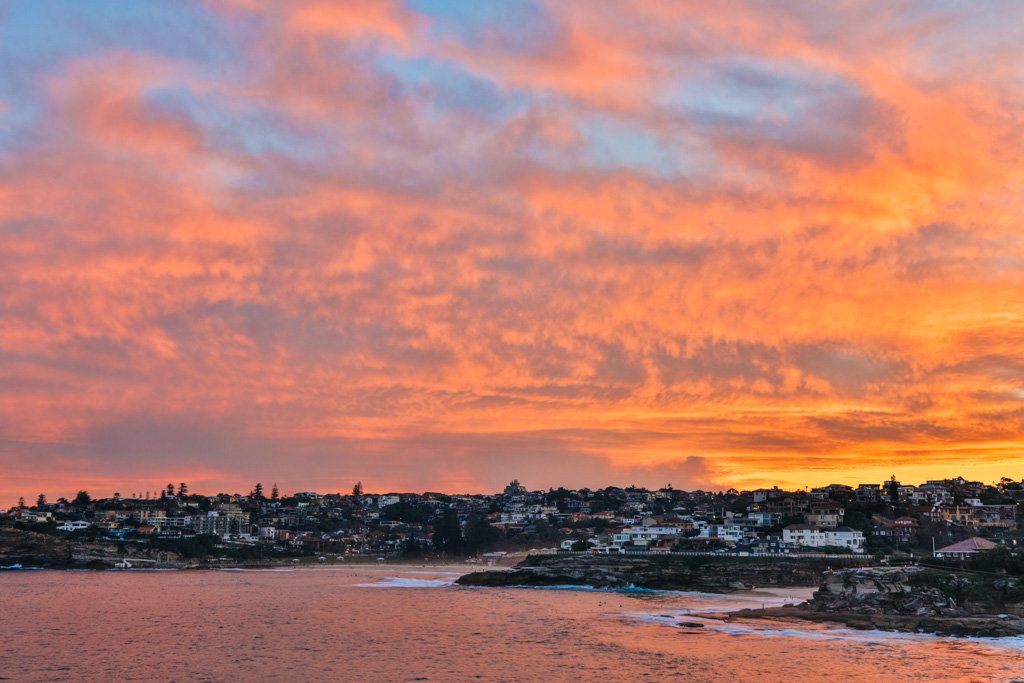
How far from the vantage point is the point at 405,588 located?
11581 cm

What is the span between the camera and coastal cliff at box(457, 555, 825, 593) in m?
115

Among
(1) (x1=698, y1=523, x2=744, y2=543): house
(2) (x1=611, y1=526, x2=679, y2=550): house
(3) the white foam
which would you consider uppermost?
(1) (x1=698, y1=523, x2=744, y2=543): house

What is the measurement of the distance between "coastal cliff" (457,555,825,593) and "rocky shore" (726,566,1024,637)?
99.9ft

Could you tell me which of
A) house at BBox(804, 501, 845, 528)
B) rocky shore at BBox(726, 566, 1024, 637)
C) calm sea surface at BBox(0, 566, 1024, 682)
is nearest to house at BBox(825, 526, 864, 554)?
house at BBox(804, 501, 845, 528)

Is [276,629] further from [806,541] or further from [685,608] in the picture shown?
[806,541]

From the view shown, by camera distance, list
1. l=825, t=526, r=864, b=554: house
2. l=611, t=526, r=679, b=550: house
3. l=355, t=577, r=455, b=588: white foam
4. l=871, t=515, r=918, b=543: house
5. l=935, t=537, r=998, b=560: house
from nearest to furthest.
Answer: l=935, t=537, r=998, b=560: house
l=355, t=577, r=455, b=588: white foam
l=825, t=526, r=864, b=554: house
l=871, t=515, r=918, b=543: house
l=611, t=526, r=679, b=550: house

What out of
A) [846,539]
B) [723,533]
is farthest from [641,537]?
[846,539]

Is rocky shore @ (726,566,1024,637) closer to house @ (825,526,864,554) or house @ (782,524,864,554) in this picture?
house @ (825,526,864,554)

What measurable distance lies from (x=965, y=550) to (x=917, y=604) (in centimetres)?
5383

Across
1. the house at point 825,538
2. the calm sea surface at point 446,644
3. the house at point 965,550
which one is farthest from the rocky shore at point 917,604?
the house at point 825,538

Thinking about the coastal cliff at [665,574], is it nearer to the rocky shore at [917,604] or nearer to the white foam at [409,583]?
the white foam at [409,583]

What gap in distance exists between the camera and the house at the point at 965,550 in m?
113

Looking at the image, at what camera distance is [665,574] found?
11850cm

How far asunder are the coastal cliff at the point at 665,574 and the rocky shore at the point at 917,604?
30.5m
